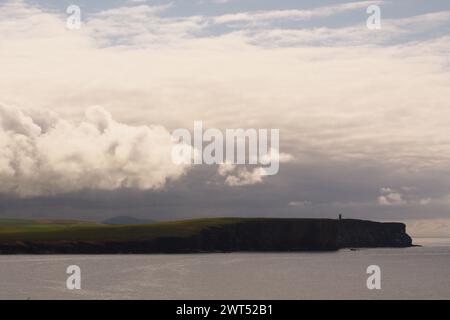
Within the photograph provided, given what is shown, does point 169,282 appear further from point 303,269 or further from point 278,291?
point 303,269

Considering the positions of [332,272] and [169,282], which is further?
[332,272]

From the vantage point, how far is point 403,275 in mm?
163500

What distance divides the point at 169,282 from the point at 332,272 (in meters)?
48.2
